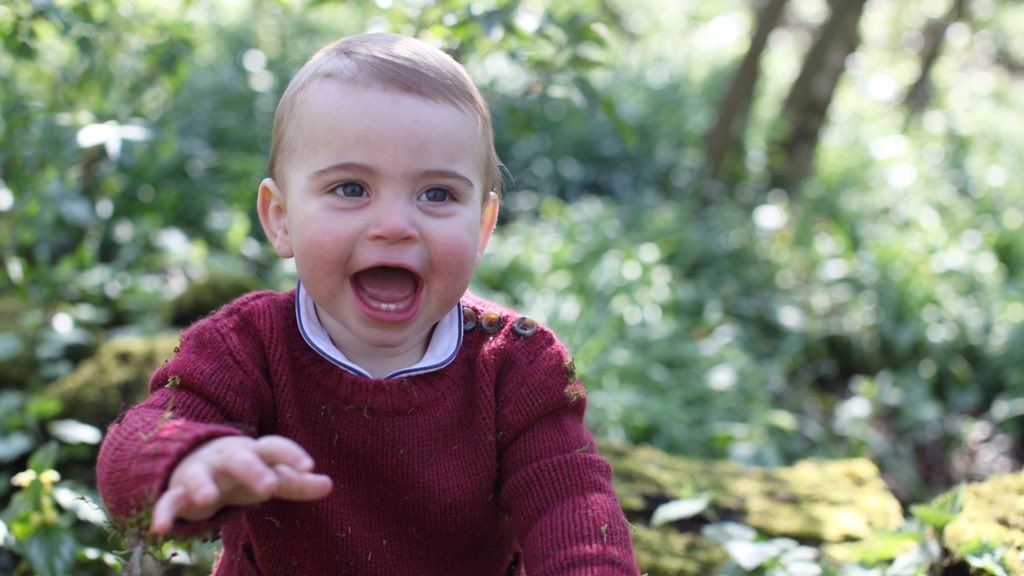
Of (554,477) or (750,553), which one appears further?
(750,553)

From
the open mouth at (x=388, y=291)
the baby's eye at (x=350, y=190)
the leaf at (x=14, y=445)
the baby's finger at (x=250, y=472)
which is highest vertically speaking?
the baby's eye at (x=350, y=190)

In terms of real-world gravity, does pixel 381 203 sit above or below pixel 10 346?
above

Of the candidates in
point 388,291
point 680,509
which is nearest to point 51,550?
point 388,291

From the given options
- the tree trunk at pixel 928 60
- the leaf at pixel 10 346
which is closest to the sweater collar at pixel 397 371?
the leaf at pixel 10 346

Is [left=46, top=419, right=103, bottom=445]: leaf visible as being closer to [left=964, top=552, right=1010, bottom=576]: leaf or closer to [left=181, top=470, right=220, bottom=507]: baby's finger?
[left=181, top=470, right=220, bottom=507]: baby's finger

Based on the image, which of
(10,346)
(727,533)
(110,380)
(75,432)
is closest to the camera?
(727,533)

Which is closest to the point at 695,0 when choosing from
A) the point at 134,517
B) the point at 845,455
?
the point at 845,455

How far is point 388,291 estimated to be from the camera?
1.67m

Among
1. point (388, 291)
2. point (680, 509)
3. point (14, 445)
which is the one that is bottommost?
point (14, 445)

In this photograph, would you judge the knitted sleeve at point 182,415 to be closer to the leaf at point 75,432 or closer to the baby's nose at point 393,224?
the baby's nose at point 393,224

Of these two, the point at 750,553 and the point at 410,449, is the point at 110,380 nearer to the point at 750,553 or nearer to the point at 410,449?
the point at 410,449

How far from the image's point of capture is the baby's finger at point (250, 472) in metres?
1.26

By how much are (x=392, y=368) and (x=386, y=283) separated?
18cm

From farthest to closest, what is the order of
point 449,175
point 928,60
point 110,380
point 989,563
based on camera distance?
point 928,60 < point 110,380 < point 989,563 < point 449,175
